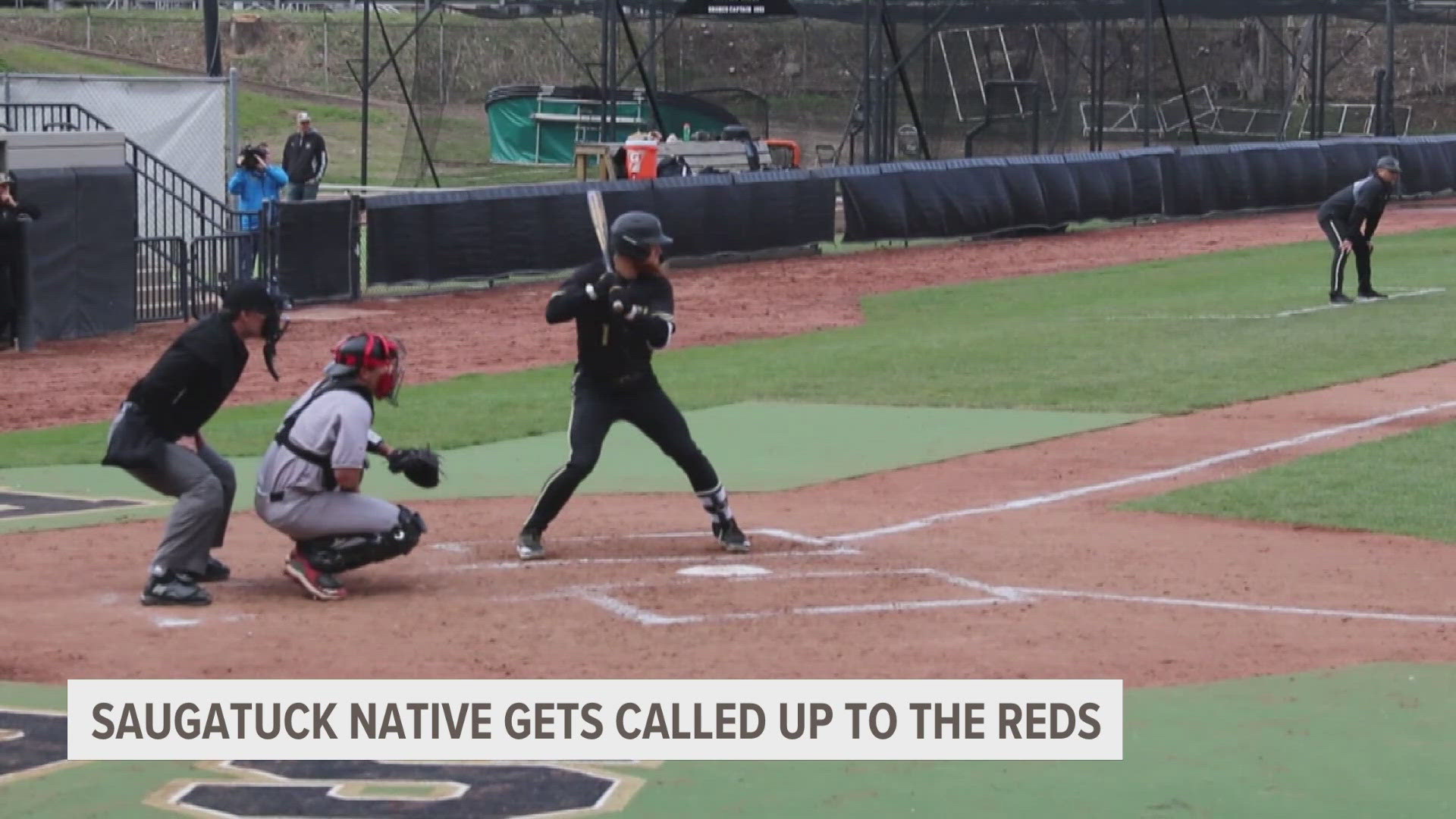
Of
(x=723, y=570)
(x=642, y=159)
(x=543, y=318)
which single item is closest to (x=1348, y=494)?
(x=723, y=570)

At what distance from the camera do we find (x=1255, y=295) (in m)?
25.9

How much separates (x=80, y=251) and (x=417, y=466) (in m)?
13.8

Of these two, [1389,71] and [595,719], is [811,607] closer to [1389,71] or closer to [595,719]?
[595,719]

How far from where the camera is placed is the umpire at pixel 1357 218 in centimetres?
2331

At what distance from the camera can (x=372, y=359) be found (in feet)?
32.7

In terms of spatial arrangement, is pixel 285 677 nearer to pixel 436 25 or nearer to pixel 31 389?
pixel 31 389

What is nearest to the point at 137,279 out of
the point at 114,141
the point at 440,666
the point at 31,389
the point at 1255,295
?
the point at 114,141

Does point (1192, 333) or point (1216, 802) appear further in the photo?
point (1192, 333)

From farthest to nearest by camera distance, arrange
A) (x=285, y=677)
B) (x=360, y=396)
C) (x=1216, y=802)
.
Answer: (x=360, y=396), (x=285, y=677), (x=1216, y=802)

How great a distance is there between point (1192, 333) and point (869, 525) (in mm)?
10691

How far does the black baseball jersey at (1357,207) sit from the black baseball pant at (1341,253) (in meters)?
0.03

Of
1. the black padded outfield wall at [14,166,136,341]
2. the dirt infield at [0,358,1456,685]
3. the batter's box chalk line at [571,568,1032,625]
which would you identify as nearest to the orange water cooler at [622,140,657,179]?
the black padded outfield wall at [14,166,136,341]

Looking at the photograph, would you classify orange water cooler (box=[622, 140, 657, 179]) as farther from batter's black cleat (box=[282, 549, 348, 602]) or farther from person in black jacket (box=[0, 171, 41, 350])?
batter's black cleat (box=[282, 549, 348, 602])

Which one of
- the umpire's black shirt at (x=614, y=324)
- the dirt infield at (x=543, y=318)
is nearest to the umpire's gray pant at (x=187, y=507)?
the umpire's black shirt at (x=614, y=324)
